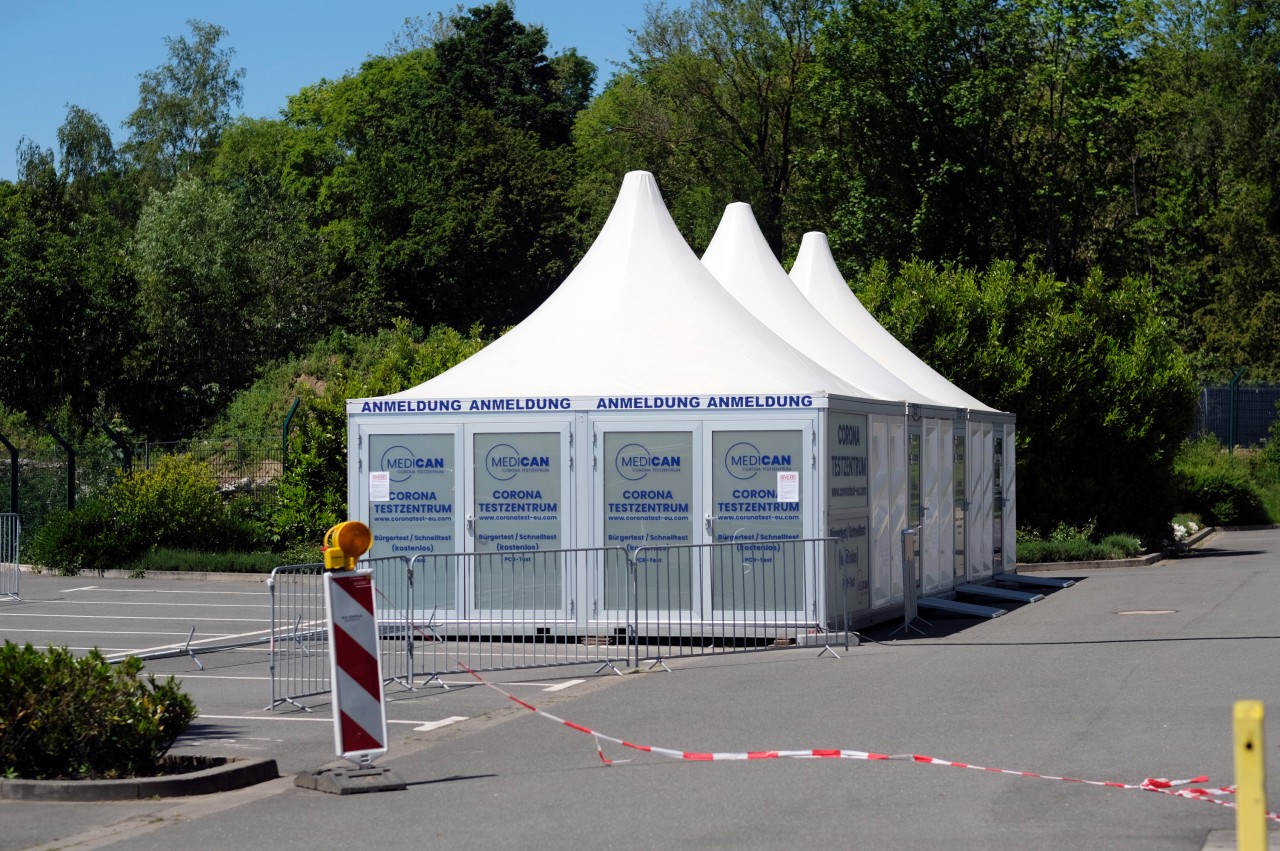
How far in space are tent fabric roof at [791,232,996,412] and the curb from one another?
1681 centimetres

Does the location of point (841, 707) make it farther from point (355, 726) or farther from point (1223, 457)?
point (1223, 457)

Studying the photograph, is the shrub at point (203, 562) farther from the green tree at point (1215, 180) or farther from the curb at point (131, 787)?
the green tree at point (1215, 180)

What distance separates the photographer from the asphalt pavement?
7645 millimetres

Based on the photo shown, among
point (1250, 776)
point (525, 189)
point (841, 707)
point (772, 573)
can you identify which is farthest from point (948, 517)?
point (525, 189)

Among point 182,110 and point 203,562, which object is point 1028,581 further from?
point 182,110

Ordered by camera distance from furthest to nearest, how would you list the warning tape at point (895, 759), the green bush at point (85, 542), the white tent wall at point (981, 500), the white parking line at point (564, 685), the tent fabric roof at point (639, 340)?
the green bush at point (85, 542), the white tent wall at point (981, 500), the tent fabric roof at point (639, 340), the white parking line at point (564, 685), the warning tape at point (895, 759)

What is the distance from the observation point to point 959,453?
22078 mm

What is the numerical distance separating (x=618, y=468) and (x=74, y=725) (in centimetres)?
867

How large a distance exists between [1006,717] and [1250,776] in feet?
23.5

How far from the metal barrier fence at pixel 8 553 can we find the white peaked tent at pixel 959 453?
1344 cm

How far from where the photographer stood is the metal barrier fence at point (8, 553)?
992 inches

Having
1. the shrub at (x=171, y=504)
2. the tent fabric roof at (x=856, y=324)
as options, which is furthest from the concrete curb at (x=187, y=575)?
the tent fabric roof at (x=856, y=324)

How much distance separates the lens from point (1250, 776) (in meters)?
4.04

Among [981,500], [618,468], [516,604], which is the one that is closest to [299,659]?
[516,604]
